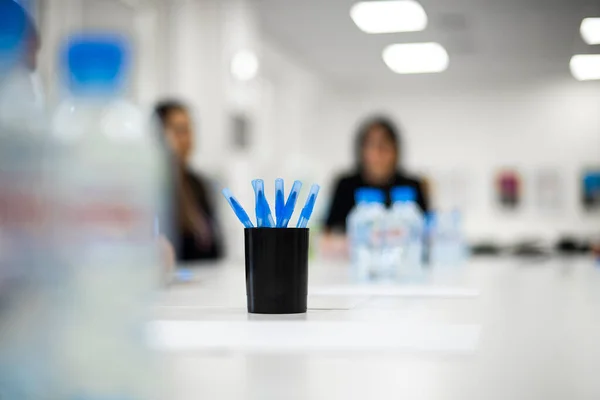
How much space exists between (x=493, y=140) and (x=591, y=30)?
3.81m

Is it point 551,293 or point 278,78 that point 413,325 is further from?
point 278,78

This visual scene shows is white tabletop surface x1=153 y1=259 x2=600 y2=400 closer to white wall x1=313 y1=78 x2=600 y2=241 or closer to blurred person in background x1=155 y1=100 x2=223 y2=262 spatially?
blurred person in background x1=155 y1=100 x2=223 y2=262

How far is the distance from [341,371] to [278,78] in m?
5.03

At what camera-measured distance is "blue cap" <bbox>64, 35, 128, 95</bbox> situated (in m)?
0.49

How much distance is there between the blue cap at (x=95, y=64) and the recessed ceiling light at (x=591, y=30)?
1.64m

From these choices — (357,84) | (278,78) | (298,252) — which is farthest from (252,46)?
(298,252)

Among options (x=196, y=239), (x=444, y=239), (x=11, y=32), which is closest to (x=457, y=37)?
(x=444, y=239)

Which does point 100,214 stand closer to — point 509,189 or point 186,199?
point 186,199

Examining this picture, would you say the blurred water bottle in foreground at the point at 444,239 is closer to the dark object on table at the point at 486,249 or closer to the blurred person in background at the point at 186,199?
the blurred person in background at the point at 186,199

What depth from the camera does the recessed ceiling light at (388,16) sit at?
261 cm

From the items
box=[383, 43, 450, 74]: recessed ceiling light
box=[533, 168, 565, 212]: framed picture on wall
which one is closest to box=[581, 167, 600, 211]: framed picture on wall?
box=[533, 168, 565, 212]: framed picture on wall

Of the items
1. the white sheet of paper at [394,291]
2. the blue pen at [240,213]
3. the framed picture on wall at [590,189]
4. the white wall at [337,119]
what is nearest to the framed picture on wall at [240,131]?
the white wall at [337,119]

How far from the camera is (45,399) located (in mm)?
498

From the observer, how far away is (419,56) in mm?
3930
